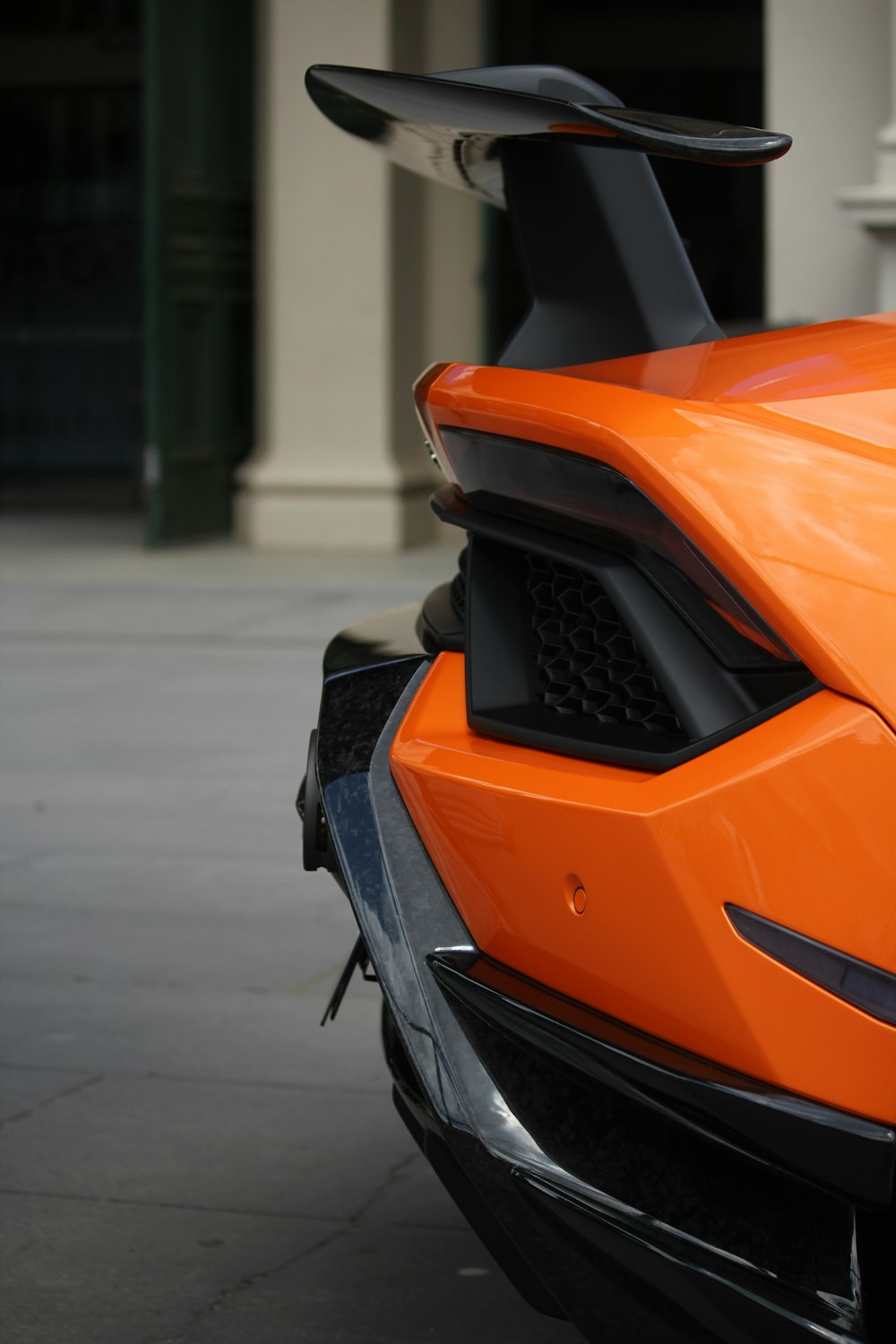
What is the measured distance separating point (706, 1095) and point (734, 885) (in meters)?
0.19

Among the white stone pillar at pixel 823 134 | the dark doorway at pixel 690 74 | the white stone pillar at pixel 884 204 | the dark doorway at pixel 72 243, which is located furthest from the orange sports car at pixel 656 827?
the dark doorway at pixel 72 243

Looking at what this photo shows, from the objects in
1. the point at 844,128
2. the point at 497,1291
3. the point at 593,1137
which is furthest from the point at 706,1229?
the point at 844,128

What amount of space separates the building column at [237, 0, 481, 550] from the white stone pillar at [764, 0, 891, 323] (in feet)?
8.52

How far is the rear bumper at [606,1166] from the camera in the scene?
5.50 feet

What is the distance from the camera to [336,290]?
1284 centimetres

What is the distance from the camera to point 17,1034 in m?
3.75

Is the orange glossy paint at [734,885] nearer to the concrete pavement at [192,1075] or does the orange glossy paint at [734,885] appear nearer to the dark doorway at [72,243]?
the concrete pavement at [192,1075]

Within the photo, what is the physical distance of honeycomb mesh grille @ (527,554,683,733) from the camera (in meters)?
1.87

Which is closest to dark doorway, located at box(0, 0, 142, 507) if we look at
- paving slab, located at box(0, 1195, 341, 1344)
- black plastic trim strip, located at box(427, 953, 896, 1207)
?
paving slab, located at box(0, 1195, 341, 1344)

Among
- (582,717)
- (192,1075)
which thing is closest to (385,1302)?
(192,1075)

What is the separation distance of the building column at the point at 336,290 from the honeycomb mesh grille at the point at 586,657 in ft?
35.2

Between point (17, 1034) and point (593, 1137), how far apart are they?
222 centimetres

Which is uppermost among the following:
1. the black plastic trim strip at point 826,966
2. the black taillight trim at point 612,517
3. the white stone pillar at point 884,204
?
the white stone pillar at point 884,204

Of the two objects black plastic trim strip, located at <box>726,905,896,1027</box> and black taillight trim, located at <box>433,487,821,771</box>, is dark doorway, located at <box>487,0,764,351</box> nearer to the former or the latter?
black taillight trim, located at <box>433,487,821,771</box>
